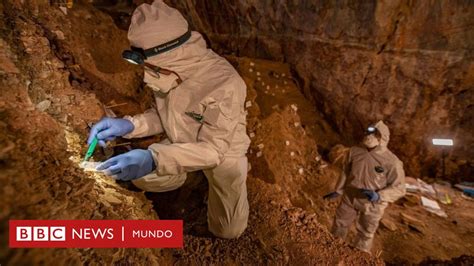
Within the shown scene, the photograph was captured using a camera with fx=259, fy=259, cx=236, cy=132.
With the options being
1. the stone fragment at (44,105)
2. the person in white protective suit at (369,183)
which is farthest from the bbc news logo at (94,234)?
the person in white protective suit at (369,183)

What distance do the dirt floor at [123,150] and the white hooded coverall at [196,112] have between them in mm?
384

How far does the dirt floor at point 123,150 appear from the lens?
1327 mm

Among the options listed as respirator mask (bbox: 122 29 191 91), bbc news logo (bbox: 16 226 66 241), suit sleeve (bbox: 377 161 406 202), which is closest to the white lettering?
bbc news logo (bbox: 16 226 66 241)

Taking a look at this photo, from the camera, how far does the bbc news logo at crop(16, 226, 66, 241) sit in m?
1.01

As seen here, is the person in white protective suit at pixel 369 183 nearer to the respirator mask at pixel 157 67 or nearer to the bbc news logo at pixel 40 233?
the respirator mask at pixel 157 67

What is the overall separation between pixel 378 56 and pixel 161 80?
180 inches

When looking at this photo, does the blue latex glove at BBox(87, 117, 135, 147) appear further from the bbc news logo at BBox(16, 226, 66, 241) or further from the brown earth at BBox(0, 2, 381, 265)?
the bbc news logo at BBox(16, 226, 66, 241)

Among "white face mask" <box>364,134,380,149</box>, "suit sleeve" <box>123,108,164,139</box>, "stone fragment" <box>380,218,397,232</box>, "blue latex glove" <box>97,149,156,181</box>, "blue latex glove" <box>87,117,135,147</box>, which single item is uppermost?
"blue latex glove" <box>97,149,156,181</box>

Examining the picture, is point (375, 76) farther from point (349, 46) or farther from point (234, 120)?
point (234, 120)

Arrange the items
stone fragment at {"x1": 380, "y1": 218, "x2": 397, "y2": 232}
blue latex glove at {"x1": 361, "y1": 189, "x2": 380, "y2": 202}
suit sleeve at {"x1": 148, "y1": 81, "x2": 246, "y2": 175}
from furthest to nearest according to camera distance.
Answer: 1. stone fragment at {"x1": 380, "y1": 218, "x2": 397, "y2": 232}
2. blue latex glove at {"x1": 361, "y1": 189, "x2": 380, "y2": 202}
3. suit sleeve at {"x1": 148, "y1": 81, "x2": 246, "y2": 175}

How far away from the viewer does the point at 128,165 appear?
61.3 inches

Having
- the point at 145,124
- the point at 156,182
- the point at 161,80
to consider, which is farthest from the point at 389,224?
the point at 161,80

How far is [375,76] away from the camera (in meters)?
5.14

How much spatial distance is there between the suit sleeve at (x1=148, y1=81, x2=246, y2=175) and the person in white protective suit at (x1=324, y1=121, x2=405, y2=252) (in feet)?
7.77
